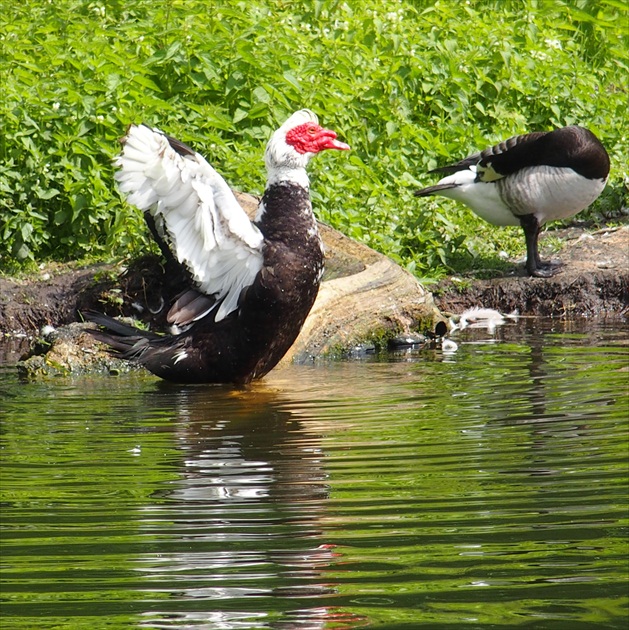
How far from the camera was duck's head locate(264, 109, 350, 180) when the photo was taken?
6379mm

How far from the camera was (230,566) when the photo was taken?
3.38 metres

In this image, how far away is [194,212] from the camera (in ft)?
20.6

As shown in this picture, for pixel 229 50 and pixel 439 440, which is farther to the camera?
pixel 229 50

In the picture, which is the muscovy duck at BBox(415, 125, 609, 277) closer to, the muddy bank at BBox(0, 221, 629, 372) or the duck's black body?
the muddy bank at BBox(0, 221, 629, 372)

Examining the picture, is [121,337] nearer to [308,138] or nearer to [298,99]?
[308,138]

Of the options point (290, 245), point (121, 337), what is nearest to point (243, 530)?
point (290, 245)

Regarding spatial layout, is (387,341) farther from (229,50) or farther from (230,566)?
(230,566)

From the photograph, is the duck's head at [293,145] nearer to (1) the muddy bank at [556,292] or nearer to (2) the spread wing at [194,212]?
(2) the spread wing at [194,212]

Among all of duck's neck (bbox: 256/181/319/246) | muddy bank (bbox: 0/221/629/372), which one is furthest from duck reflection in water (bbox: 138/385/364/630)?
muddy bank (bbox: 0/221/629/372)

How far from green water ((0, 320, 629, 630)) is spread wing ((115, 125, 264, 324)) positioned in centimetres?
62

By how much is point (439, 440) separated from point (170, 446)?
1.09 meters

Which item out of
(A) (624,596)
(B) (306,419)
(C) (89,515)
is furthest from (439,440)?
(A) (624,596)

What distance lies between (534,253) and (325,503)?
517 cm

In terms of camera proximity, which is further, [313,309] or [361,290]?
[361,290]
